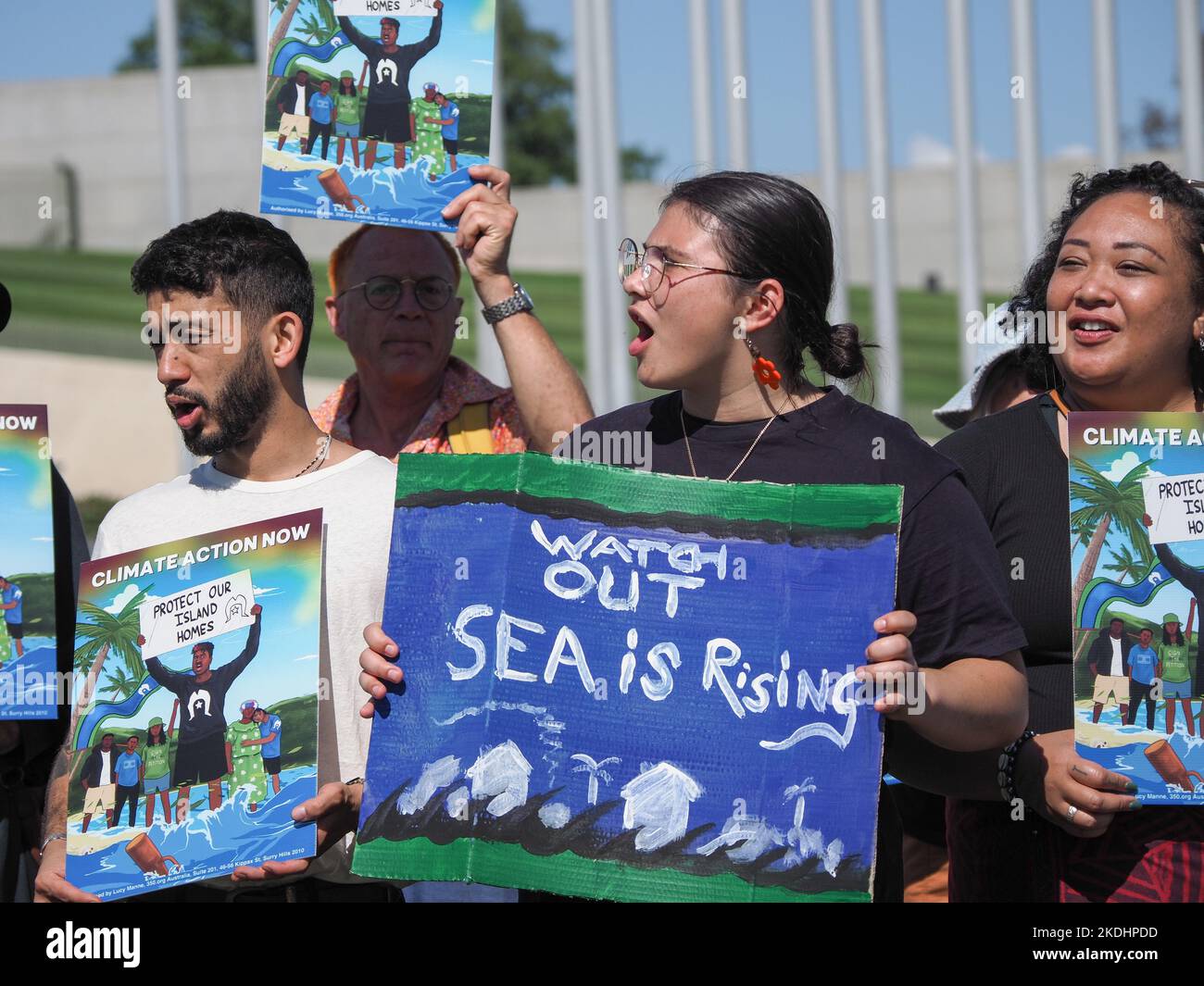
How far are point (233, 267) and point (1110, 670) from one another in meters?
1.85

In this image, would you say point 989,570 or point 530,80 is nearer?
point 989,570

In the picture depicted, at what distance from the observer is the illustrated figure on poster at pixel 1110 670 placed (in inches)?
98.4

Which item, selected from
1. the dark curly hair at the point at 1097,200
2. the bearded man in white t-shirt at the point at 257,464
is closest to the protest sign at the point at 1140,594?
the dark curly hair at the point at 1097,200

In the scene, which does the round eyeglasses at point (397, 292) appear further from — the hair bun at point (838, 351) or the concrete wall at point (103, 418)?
the concrete wall at point (103, 418)

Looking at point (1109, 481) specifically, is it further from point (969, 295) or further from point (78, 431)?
point (78, 431)

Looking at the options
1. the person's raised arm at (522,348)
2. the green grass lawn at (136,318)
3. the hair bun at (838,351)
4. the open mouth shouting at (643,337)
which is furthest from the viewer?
the green grass lawn at (136,318)

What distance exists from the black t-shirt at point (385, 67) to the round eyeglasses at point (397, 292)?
0.66m

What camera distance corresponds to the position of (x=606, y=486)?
2463 millimetres

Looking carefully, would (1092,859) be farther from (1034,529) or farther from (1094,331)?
(1094,331)

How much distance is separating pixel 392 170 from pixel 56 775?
1428 mm

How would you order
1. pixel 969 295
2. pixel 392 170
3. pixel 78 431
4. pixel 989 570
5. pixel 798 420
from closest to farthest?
pixel 989 570, pixel 798 420, pixel 392 170, pixel 969 295, pixel 78 431

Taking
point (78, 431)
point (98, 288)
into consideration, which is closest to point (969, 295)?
point (78, 431)

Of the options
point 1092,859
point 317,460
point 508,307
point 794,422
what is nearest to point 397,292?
point 508,307
